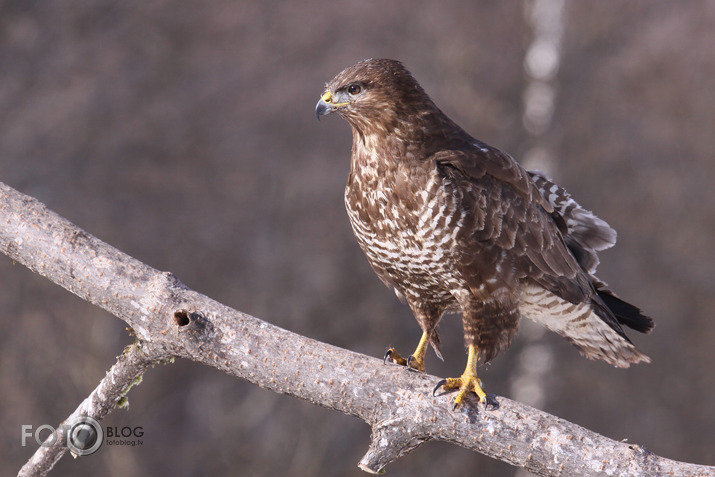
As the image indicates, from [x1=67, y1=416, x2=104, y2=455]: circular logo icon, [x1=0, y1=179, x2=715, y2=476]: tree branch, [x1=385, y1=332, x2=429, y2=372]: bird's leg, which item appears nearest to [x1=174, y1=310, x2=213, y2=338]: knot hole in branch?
[x1=0, y1=179, x2=715, y2=476]: tree branch

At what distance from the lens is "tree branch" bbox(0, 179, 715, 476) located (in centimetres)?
323

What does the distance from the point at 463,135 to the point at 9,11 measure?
21.8 feet

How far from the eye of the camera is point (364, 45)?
Result: 9875 mm

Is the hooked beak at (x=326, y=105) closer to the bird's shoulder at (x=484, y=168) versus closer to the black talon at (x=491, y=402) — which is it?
the bird's shoulder at (x=484, y=168)

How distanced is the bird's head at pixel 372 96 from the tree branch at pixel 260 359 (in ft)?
→ 3.65

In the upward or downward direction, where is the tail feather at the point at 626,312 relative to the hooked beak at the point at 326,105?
upward

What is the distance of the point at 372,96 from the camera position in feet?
12.2

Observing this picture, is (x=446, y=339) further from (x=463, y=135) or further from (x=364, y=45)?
(x=463, y=135)

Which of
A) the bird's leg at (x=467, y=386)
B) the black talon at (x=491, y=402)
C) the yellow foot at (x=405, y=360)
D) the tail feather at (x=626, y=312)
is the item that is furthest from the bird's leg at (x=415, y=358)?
the tail feather at (x=626, y=312)

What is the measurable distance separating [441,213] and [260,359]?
3.45ft

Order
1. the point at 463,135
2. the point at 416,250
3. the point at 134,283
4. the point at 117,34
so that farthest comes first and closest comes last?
the point at 117,34
the point at 463,135
the point at 416,250
the point at 134,283

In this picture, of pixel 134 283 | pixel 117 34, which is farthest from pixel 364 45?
pixel 134 283

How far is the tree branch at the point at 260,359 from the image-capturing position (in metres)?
3.23

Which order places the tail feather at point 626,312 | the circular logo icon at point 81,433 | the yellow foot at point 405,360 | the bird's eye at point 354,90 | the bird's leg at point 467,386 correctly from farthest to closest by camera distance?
the tail feather at point 626,312 < the yellow foot at point 405,360 < the bird's eye at point 354,90 < the bird's leg at point 467,386 < the circular logo icon at point 81,433
